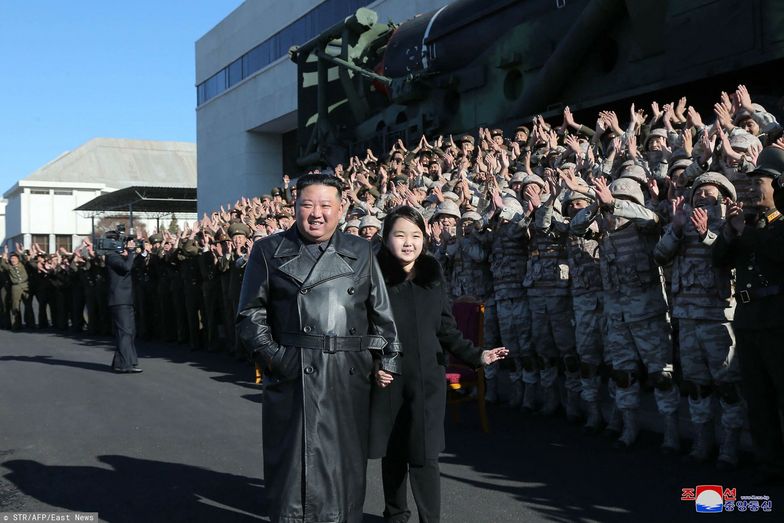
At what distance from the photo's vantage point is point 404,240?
3.79 metres

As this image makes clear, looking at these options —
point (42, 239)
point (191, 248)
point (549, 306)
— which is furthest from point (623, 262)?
point (42, 239)

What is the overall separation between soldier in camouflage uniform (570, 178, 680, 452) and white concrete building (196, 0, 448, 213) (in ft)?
80.7

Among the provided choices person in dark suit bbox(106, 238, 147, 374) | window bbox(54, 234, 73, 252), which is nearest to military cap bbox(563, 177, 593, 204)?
person in dark suit bbox(106, 238, 147, 374)

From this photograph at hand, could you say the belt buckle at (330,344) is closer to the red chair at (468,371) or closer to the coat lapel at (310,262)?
the coat lapel at (310,262)

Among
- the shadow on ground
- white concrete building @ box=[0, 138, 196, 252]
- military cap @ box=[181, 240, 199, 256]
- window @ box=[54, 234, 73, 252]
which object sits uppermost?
white concrete building @ box=[0, 138, 196, 252]

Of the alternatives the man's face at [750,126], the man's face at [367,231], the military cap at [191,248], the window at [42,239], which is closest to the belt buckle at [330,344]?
the man's face at [750,126]

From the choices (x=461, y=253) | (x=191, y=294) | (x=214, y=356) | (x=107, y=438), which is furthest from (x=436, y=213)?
(x=191, y=294)

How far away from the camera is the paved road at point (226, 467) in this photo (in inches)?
166

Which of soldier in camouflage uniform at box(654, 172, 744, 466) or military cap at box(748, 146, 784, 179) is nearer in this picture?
military cap at box(748, 146, 784, 179)

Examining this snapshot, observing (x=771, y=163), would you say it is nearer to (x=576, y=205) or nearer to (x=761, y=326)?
(x=761, y=326)

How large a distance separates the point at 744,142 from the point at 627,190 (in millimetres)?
947

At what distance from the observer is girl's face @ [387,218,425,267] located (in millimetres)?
3781

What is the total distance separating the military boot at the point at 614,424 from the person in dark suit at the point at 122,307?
6.06 m

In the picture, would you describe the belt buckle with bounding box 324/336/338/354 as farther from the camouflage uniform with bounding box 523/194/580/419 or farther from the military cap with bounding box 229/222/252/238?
the military cap with bounding box 229/222/252/238
